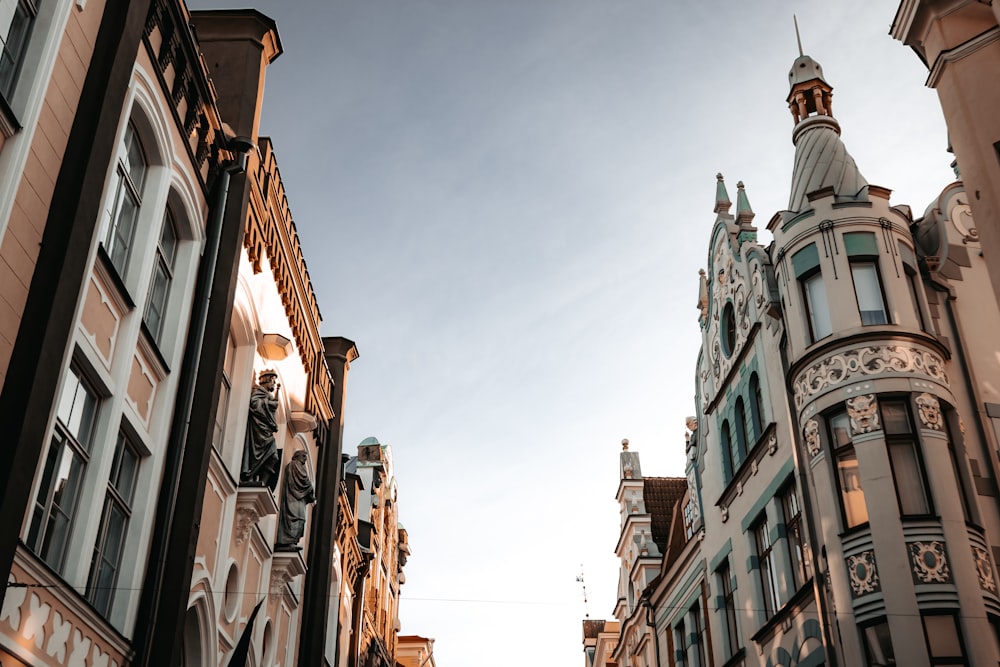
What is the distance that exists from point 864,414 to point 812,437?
128cm

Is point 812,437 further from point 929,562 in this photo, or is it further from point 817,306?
point 929,562

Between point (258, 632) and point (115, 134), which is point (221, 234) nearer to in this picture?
point (115, 134)

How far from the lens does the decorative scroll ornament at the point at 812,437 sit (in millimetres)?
20297

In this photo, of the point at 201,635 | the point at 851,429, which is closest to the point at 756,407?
the point at 851,429

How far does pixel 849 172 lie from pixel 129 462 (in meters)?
16.4

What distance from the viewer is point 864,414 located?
19547 mm

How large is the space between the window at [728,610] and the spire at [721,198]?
32.7ft

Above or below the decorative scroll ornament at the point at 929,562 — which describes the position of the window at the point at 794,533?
above

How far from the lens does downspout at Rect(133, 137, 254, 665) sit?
43.1ft

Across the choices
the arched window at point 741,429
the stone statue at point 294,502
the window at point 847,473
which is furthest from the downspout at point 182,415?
the arched window at point 741,429

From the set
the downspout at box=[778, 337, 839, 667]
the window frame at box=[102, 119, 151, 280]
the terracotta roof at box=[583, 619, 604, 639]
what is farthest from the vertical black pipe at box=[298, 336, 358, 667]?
the terracotta roof at box=[583, 619, 604, 639]

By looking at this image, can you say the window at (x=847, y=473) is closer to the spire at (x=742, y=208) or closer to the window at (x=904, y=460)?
the window at (x=904, y=460)

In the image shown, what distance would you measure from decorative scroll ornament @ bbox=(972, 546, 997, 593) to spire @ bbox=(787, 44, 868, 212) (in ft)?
25.8

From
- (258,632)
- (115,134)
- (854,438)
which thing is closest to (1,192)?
(115,134)
